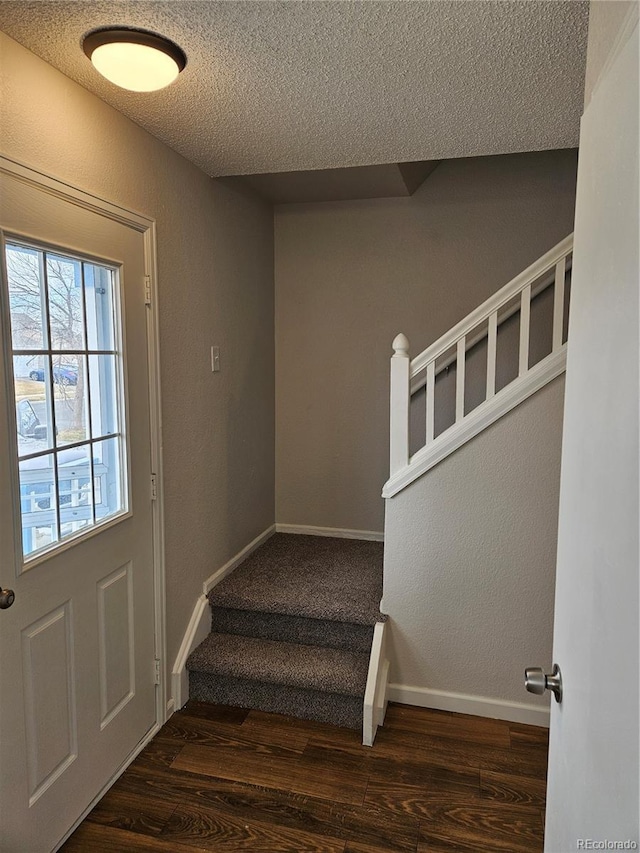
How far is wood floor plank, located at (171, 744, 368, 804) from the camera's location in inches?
81.9

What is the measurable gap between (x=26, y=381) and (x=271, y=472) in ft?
7.21

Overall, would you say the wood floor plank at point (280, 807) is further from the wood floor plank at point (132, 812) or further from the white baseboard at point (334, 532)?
the white baseboard at point (334, 532)

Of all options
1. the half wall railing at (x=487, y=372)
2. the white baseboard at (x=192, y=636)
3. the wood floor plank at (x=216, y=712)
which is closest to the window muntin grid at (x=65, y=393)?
the white baseboard at (x=192, y=636)

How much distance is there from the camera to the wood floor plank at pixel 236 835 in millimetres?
1836

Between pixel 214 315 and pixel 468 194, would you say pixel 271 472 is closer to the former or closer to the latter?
pixel 214 315

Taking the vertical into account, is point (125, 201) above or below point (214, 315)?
above

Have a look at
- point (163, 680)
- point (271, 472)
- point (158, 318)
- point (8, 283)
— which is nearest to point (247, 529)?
point (271, 472)

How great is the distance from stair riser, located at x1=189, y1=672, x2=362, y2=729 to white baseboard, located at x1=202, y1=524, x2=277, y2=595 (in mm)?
411

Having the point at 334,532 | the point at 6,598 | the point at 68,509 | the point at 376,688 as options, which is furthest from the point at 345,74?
the point at 334,532

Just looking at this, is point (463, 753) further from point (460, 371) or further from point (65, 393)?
point (65, 393)

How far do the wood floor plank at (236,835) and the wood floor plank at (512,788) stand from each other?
23.5 inches

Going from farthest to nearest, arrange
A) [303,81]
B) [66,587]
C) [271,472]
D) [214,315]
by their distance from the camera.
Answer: [271,472] → [214,315] → [66,587] → [303,81]

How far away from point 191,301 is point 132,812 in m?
1.96

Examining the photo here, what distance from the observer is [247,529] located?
3.32 meters
